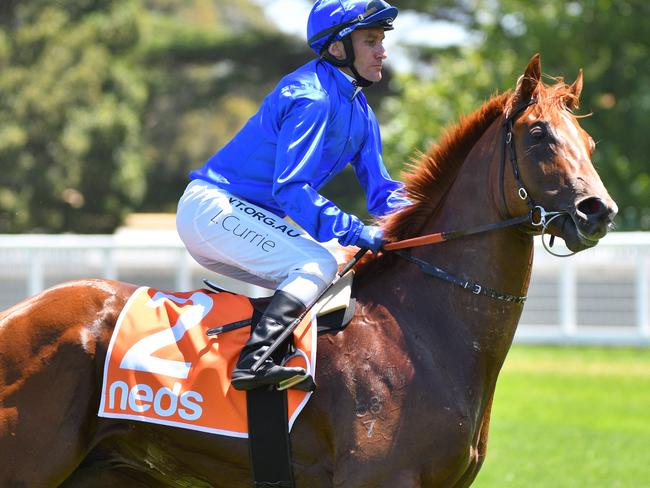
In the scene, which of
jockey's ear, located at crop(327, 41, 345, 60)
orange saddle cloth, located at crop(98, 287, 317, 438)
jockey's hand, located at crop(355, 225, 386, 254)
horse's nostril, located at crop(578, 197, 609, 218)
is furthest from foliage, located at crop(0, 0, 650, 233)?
orange saddle cloth, located at crop(98, 287, 317, 438)

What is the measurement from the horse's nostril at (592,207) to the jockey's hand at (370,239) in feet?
2.97

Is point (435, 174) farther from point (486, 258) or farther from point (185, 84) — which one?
point (185, 84)

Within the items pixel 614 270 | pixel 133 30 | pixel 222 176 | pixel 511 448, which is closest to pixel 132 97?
pixel 133 30

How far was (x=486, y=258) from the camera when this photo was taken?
456 centimetres

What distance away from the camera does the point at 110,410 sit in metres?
4.44

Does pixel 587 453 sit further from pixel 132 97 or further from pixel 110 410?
pixel 132 97

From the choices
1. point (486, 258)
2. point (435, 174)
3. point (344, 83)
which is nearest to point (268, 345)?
point (486, 258)

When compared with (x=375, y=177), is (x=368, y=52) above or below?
above

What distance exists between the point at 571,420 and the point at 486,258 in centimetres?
663

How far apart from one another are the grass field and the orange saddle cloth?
12.8 feet

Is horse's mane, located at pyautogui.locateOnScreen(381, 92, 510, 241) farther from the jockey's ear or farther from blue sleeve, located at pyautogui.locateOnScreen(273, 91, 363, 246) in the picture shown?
the jockey's ear

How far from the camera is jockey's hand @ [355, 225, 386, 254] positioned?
4523 mm

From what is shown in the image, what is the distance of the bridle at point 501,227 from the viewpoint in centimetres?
439

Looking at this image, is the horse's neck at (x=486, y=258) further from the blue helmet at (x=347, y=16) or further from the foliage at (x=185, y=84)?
the foliage at (x=185, y=84)
